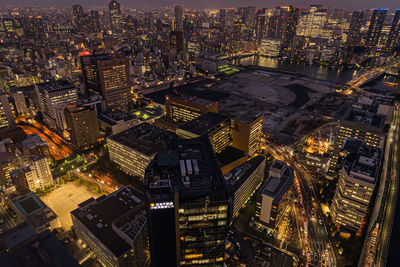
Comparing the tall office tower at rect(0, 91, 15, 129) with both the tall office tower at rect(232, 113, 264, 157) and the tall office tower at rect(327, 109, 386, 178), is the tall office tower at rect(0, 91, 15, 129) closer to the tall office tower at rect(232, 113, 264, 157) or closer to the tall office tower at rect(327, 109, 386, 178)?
the tall office tower at rect(232, 113, 264, 157)

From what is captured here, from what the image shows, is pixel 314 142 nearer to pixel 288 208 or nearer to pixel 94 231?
pixel 288 208

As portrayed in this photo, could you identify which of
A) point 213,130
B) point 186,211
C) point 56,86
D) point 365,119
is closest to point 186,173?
point 186,211

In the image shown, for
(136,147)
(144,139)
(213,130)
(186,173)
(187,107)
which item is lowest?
(136,147)

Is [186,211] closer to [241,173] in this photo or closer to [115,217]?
[115,217]

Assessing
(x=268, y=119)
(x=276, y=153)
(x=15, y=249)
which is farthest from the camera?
(x=268, y=119)

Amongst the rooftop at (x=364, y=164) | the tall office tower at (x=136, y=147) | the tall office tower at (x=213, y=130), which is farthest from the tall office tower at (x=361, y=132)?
the tall office tower at (x=136, y=147)

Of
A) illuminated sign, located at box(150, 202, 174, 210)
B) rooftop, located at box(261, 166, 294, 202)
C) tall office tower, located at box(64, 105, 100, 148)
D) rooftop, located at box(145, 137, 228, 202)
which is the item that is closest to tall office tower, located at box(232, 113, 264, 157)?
rooftop, located at box(261, 166, 294, 202)

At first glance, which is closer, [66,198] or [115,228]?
[115,228]

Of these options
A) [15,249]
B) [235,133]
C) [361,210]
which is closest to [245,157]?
[235,133]
